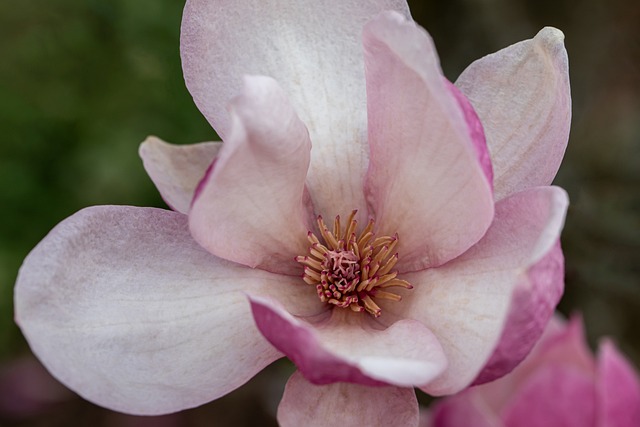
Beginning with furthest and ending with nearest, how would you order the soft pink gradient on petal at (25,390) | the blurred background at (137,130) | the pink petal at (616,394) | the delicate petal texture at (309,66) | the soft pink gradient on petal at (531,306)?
the soft pink gradient on petal at (25,390) → the blurred background at (137,130) → the pink petal at (616,394) → the delicate petal texture at (309,66) → the soft pink gradient on petal at (531,306)

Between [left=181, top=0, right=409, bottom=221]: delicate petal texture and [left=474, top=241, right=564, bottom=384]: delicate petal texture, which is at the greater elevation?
[left=181, top=0, right=409, bottom=221]: delicate petal texture

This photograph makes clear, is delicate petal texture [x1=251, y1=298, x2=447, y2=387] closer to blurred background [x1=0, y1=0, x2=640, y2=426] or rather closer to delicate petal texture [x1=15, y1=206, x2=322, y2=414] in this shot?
delicate petal texture [x1=15, y1=206, x2=322, y2=414]

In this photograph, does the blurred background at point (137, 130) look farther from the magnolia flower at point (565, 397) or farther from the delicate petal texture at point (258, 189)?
the delicate petal texture at point (258, 189)

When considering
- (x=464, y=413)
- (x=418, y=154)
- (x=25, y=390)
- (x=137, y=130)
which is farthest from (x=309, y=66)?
(x=25, y=390)

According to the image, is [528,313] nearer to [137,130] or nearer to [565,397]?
[565,397]

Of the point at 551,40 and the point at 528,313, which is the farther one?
the point at 551,40

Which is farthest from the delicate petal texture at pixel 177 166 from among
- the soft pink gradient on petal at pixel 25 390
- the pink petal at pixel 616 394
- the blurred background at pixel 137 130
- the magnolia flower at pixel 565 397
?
the soft pink gradient on petal at pixel 25 390

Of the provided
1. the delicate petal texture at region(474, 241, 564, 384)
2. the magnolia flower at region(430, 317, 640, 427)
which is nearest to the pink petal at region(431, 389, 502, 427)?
the magnolia flower at region(430, 317, 640, 427)
